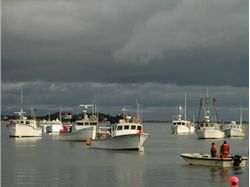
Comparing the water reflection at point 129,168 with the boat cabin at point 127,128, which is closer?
the water reflection at point 129,168

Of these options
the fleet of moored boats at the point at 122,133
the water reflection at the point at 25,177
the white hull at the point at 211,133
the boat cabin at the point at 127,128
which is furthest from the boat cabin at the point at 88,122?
the water reflection at the point at 25,177

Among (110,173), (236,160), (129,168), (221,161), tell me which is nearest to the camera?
(221,161)

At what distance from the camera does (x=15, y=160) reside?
225ft

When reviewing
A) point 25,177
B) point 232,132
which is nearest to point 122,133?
point 25,177

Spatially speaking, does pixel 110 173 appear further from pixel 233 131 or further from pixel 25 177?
pixel 233 131

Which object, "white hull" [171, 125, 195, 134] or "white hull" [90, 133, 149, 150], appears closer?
"white hull" [90, 133, 149, 150]

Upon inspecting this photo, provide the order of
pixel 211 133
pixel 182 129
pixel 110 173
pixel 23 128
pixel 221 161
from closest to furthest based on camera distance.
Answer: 1. pixel 221 161
2. pixel 110 173
3. pixel 23 128
4. pixel 211 133
5. pixel 182 129

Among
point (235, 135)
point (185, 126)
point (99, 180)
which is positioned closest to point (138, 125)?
point (99, 180)

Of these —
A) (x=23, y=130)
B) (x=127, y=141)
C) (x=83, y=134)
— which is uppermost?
(x=23, y=130)

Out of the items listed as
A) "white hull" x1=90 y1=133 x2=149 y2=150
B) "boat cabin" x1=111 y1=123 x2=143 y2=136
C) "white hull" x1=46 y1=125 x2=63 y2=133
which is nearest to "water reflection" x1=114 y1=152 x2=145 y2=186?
"white hull" x1=90 y1=133 x2=149 y2=150

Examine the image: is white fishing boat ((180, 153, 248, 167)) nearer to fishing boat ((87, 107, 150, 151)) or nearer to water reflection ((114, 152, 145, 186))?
water reflection ((114, 152, 145, 186))

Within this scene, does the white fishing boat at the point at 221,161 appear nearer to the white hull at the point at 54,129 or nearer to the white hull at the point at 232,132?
the white hull at the point at 232,132

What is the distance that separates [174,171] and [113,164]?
29.0ft

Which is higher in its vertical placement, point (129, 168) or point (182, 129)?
point (182, 129)
